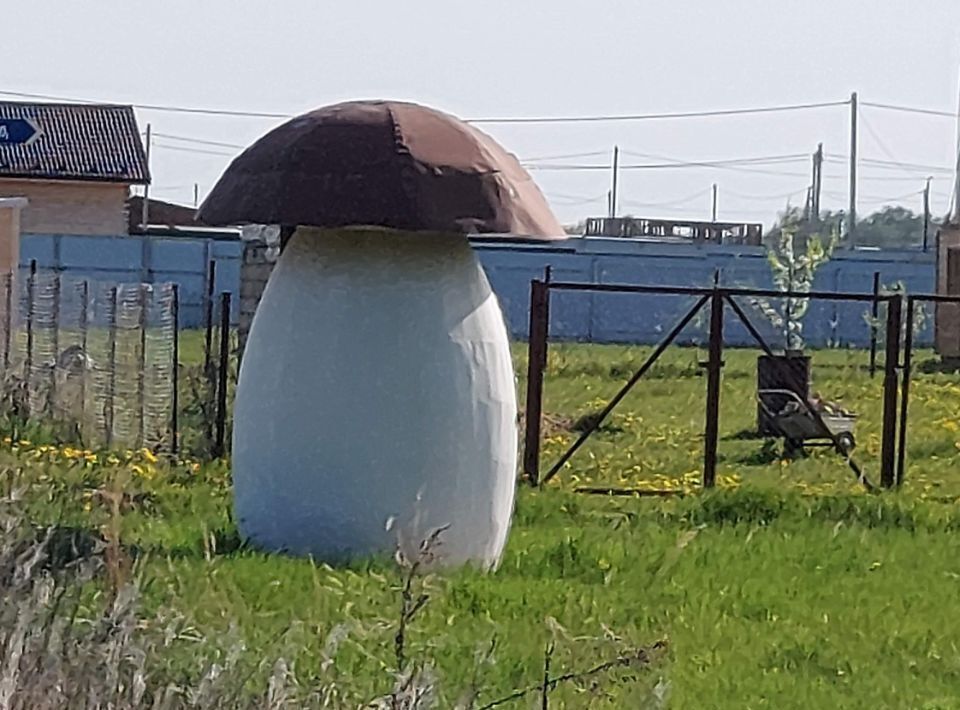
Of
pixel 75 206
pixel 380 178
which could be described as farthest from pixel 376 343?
pixel 75 206

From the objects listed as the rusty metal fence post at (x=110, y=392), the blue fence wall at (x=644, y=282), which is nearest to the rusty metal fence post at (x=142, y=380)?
the rusty metal fence post at (x=110, y=392)

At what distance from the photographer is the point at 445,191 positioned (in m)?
8.27

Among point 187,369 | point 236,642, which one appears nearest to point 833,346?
point 187,369

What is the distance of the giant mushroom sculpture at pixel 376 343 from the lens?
834 cm

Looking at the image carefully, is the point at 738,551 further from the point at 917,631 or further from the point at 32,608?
the point at 32,608

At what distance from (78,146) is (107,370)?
108 feet

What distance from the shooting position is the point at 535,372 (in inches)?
482

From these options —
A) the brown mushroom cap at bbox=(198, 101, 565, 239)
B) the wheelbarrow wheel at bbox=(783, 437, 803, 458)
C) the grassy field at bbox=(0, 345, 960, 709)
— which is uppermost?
the brown mushroom cap at bbox=(198, 101, 565, 239)

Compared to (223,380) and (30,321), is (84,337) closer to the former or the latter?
(30,321)

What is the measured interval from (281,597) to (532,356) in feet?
15.8

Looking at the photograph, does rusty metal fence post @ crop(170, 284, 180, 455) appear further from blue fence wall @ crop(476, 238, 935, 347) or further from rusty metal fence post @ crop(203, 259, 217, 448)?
blue fence wall @ crop(476, 238, 935, 347)

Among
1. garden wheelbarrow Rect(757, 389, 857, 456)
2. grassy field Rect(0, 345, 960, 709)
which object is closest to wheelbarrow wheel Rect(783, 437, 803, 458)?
garden wheelbarrow Rect(757, 389, 857, 456)

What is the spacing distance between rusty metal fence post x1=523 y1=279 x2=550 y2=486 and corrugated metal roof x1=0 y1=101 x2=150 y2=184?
111ft

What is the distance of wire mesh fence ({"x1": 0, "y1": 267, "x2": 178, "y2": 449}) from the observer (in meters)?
13.8
